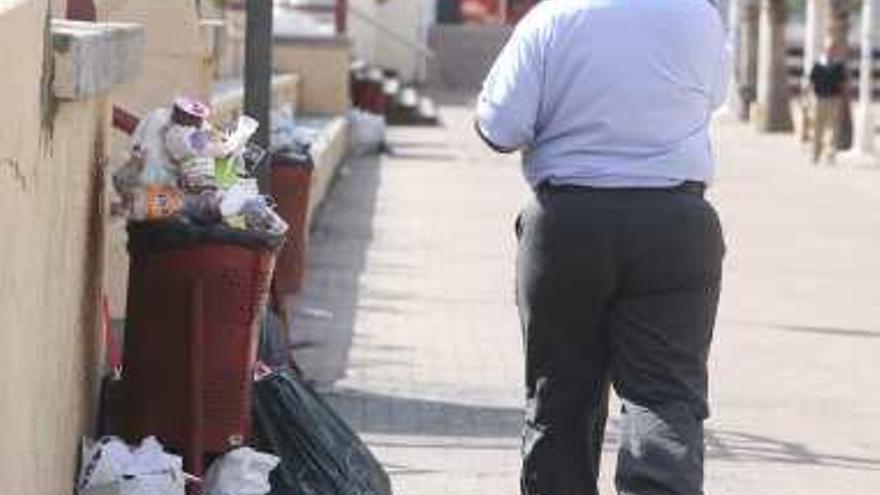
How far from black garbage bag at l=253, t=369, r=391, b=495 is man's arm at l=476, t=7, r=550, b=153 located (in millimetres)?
1160

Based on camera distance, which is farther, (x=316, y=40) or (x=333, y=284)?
(x=316, y=40)

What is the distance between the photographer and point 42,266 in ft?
17.1

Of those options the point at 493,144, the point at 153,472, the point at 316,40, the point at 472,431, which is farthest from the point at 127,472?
the point at 316,40

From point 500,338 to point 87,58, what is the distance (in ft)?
22.2

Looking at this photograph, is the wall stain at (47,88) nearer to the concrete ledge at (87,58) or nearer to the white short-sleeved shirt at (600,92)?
the concrete ledge at (87,58)

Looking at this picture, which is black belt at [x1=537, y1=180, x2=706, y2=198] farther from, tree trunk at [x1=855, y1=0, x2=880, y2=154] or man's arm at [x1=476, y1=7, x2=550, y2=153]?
tree trunk at [x1=855, y1=0, x2=880, y2=154]

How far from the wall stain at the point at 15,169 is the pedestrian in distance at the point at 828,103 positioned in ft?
81.9

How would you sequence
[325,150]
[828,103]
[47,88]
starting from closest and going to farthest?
[47,88], [325,150], [828,103]

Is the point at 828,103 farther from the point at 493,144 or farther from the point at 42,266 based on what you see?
the point at 42,266

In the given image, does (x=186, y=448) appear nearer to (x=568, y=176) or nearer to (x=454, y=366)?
(x=568, y=176)

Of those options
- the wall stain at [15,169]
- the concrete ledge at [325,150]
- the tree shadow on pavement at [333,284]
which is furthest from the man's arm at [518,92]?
the concrete ledge at [325,150]

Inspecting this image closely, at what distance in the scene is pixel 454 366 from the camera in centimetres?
1082

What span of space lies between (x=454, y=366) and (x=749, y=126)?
2966 cm

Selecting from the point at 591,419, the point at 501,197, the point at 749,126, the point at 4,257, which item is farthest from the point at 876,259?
the point at 749,126
